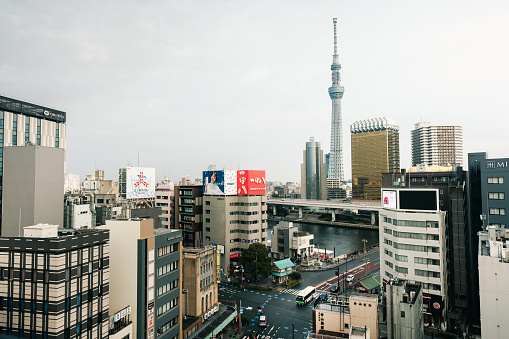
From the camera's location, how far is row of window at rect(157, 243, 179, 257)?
3362cm

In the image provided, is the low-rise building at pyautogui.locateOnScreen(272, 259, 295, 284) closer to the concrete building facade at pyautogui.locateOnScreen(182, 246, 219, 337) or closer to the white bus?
the white bus

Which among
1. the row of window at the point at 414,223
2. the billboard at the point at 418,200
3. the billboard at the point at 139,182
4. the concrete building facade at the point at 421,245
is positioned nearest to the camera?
the concrete building facade at the point at 421,245

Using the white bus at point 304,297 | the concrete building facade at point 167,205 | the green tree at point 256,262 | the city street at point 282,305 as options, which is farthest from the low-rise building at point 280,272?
the concrete building facade at point 167,205

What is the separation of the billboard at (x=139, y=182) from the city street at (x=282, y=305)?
21003mm

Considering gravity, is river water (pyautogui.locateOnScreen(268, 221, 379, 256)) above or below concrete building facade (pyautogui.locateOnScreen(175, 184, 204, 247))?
below

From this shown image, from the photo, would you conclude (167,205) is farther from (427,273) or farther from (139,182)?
(427,273)

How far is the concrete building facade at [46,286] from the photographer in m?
23.0

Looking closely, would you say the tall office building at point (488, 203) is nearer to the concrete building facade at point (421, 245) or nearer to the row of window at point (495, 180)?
the row of window at point (495, 180)

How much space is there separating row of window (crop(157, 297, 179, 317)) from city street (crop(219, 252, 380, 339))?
11240mm

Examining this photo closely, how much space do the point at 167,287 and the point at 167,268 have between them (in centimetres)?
186

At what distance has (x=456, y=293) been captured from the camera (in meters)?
45.7

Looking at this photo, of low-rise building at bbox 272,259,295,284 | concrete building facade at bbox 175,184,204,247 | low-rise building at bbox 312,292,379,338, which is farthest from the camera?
concrete building facade at bbox 175,184,204,247

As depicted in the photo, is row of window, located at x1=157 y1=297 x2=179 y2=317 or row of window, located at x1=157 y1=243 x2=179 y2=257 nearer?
row of window, located at x1=157 y1=297 x2=179 y2=317

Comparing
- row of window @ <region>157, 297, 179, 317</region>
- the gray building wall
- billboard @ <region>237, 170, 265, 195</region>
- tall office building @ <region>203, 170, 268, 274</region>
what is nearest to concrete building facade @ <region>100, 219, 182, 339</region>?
row of window @ <region>157, 297, 179, 317</region>
